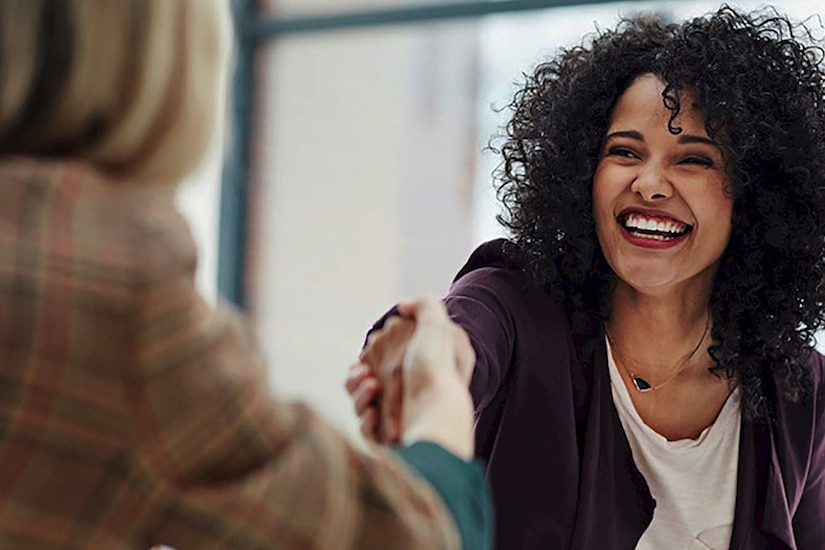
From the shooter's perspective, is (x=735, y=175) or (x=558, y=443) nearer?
(x=558, y=443)

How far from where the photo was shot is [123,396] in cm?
90

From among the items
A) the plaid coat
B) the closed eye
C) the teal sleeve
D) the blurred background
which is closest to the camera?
the plaid coat

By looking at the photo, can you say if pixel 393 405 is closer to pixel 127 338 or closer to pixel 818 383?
pixel 127 338

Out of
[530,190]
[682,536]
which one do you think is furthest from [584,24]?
[682,536]

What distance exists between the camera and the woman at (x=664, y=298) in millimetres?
1719

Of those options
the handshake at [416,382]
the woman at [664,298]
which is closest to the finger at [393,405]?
the handshake at [416,382]

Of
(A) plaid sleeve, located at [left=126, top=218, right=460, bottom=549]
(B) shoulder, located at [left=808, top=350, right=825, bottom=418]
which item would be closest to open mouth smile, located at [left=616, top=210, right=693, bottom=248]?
(B) shoulder, located at [left=808, top=350, right=825, bottom=418]

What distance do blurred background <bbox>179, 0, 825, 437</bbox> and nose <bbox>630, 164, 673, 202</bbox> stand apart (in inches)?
94.7

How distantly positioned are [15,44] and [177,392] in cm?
27

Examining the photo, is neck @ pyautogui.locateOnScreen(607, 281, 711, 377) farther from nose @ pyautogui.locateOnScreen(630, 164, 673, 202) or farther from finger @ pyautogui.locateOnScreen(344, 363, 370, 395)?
finger @ pyautogui.locateOnScreen(344, 363, 370, 395)

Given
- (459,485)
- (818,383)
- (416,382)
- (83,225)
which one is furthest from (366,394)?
(818,383)

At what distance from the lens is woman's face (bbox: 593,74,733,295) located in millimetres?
1784

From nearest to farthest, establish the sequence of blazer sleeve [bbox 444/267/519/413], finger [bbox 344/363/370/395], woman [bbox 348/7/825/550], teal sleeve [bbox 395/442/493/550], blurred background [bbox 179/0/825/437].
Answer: teal sleeve [bbox 395/442/493/550] → finger [bbox 344/363/370/395] → blazer sleeve [bbox 444/267/519/413] → woman [bbox 348/7/825/550] → blurred background [bbox 179/0/825/437]

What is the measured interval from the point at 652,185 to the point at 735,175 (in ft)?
0.46
